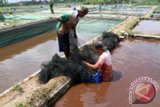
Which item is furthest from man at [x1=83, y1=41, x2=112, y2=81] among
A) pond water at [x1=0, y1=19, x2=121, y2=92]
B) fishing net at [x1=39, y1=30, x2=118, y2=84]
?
pond water at [x1=0, y1=19, x2=121, y2=92]

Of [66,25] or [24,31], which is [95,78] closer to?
[66,25]

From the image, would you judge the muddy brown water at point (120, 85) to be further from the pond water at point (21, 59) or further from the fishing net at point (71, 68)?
the pond water at point (21, 59)

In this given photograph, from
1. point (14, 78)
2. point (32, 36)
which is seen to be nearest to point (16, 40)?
point (32, 36)

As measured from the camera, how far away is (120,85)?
492 centimetres

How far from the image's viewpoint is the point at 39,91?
4152mm

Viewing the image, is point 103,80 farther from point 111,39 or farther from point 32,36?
point 32,36

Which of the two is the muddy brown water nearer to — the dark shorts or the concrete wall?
the dark shorts

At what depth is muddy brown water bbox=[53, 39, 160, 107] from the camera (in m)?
4.30

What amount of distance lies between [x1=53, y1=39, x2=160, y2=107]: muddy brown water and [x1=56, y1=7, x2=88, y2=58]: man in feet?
3.27

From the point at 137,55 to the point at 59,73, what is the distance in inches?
121

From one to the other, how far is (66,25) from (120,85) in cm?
176

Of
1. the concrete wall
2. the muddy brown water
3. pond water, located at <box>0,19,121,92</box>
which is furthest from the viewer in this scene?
the concrete wall

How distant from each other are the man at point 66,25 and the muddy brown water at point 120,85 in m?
1.00

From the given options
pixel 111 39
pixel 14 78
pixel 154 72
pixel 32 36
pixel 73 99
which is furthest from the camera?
pixel 32 36
